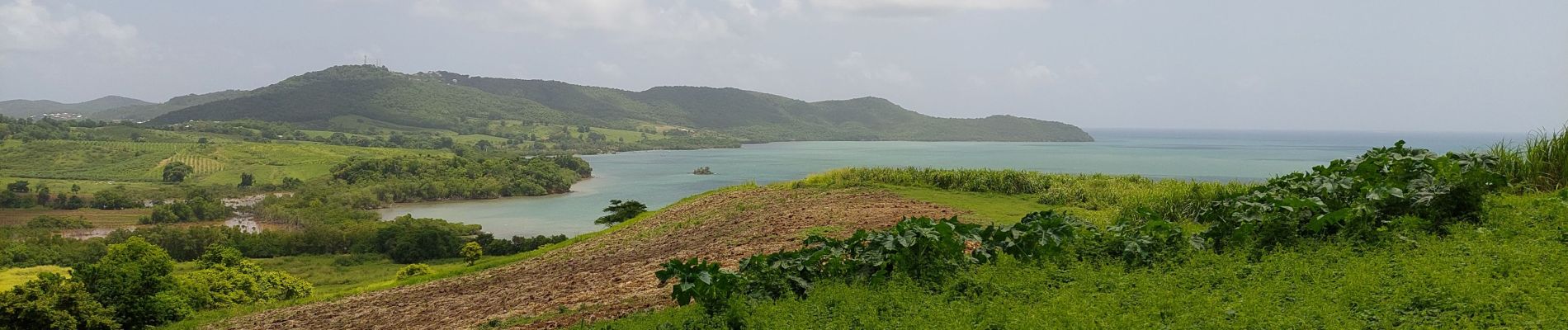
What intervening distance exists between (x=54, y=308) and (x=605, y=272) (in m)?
16.1

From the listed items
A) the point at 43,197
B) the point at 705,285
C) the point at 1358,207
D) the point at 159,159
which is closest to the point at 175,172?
the point at 43,197

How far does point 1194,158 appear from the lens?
128 meters

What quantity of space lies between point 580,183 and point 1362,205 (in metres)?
119

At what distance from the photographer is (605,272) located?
9.95m


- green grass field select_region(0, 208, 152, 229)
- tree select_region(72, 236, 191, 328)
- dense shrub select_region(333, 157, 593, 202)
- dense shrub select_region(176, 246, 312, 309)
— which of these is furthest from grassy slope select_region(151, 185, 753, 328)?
dense shrub select_region(333, 157, 593, 202)

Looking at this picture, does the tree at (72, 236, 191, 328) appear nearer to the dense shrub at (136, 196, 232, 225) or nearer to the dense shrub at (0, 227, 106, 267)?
the dense shrub at (0, 227, 106, 267)

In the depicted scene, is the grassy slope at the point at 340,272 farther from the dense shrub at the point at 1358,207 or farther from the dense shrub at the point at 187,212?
the dense shrub at the point at 187,212

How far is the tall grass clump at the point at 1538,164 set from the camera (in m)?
8.16

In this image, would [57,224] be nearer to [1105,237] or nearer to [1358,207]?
[1105,237]

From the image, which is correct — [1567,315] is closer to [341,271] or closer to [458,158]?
[341,271]

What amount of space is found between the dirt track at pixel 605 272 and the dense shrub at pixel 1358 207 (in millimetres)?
2643

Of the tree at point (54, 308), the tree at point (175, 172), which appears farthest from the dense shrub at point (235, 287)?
the tree at point (175, 172)

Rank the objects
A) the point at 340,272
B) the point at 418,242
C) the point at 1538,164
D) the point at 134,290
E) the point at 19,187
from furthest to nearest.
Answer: the point at 19,187 < the point at 418,242 < the point at 340,272 < the point at 134,290 < the point at 1538,164

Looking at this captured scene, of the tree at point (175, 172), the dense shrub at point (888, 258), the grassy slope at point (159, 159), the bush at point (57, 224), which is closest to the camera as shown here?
the dense shrub at point (888, 258)
